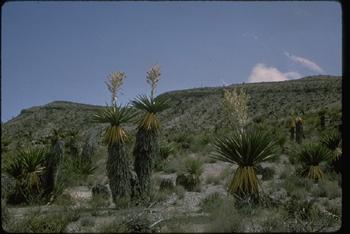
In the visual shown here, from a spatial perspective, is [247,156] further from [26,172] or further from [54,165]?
[26,172]

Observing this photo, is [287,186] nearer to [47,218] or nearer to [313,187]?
[313,187]

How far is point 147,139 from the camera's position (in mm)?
12820

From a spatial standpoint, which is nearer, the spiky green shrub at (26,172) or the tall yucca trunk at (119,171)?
the tall yucca trunk at (119,171)

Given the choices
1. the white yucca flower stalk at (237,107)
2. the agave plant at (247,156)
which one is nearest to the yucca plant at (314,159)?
the agave plant at (247,156)

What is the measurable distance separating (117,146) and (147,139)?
977 mm

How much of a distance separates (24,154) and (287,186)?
8.50 m

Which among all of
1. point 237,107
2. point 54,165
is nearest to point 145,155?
point 54,165

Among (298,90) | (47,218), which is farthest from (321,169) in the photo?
(298,90)

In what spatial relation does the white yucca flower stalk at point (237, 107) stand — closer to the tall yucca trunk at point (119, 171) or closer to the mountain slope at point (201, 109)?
the tall yucca trunk at point (119, 171)

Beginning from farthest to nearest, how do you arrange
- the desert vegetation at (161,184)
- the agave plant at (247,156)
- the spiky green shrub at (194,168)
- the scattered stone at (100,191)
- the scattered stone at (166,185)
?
the spiky green shrub at (194,168) < the scattered stone at (166,185) < the scattered stone at (100,191) < the agave plant at (247,156) < the desert vegetation at (161,184)

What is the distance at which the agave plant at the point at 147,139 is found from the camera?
12586 mm

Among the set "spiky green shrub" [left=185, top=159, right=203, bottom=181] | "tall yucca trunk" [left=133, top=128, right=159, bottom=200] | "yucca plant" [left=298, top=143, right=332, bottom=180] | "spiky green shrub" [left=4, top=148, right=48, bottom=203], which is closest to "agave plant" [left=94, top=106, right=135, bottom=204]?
"tall yucca trunk" [left=133, top=128, right=159, bottom=200]

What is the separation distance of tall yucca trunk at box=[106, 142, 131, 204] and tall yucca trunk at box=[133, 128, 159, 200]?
1.84 ft

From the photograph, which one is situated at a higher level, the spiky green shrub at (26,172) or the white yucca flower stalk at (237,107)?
the white yucca flower stalk at (237,107)
